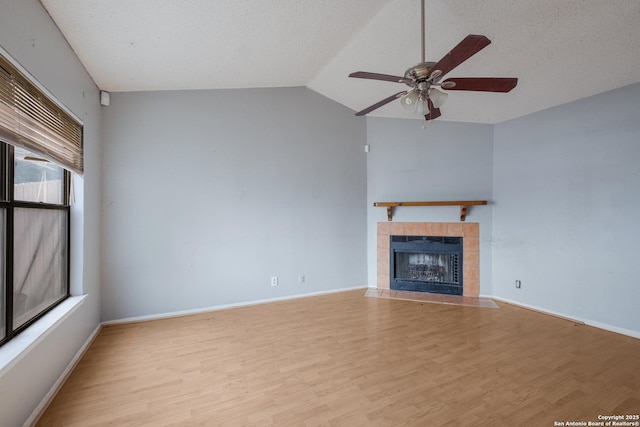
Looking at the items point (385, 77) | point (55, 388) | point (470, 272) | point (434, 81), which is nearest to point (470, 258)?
point (470, 272)

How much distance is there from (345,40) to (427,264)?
3327 millimetres

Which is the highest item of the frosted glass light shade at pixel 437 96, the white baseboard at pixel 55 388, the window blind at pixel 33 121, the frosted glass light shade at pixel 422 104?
the frosted glass light shade at pixel 437 96

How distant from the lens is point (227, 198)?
141 inches

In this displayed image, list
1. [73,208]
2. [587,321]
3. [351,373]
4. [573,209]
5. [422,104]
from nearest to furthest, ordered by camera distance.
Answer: [422,104], [351,373], [73,208], [587,321], [573,209]

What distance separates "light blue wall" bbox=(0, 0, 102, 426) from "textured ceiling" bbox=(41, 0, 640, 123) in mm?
230

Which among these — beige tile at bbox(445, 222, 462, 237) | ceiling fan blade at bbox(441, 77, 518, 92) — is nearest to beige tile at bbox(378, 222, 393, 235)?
beige tile at bbox(445, 222, 462, 237)

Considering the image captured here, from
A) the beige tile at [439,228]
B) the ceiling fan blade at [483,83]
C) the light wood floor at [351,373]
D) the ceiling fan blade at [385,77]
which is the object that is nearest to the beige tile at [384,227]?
the beige tile at [439,228]

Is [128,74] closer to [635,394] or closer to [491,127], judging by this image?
[491,127]

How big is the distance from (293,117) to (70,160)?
260 centimetres

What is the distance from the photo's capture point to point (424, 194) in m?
4.27

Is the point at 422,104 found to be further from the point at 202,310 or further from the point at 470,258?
the point at 202,310

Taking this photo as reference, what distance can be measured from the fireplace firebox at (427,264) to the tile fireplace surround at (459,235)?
68 mm

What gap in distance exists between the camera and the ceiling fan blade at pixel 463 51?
142 cm

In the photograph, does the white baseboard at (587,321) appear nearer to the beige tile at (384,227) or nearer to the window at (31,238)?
the beige tile at (384,227)
